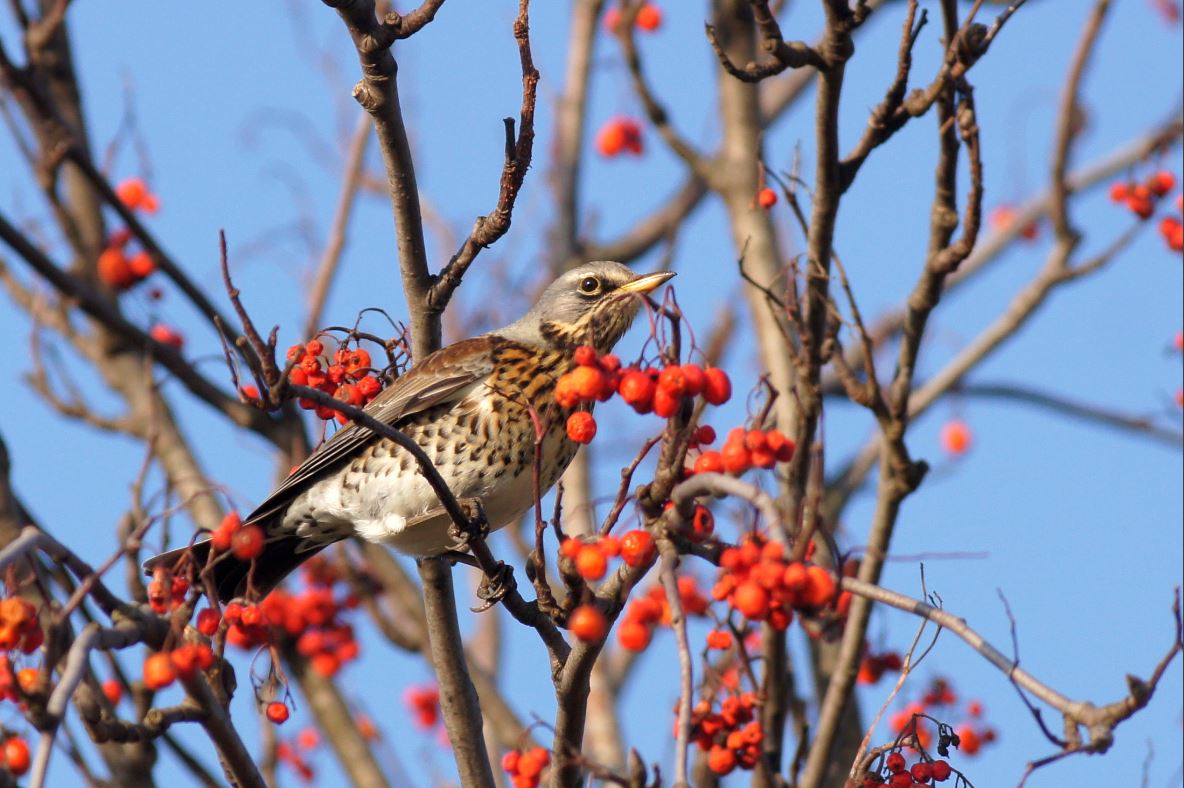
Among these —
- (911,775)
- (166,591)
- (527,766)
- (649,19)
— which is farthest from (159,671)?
(649,19)

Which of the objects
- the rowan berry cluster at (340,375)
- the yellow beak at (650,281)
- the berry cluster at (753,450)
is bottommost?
the berry cluster at (753,450)

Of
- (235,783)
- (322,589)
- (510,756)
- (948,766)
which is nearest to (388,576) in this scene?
(322,589)

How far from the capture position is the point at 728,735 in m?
2.97

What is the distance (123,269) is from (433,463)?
2.30 m

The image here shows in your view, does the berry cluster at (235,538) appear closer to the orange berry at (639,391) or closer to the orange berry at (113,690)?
the orange berry at (639,391)

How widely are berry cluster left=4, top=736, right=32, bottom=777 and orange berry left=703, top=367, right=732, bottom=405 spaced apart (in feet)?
5.02

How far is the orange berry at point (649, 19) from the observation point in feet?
25.4

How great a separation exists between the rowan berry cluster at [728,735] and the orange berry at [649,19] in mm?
5368

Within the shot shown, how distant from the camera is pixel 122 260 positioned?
21.2 ft

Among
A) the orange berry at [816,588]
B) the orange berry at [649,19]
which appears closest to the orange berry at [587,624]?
the orange berry at [816,588]

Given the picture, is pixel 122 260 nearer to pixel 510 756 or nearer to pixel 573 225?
pixel 573 225

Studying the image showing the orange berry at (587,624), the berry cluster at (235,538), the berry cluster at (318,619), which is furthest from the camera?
the berry cluster at (318,619)

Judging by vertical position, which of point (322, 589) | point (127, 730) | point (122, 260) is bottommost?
point (127, 730)

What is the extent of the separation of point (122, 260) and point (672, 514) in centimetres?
437
